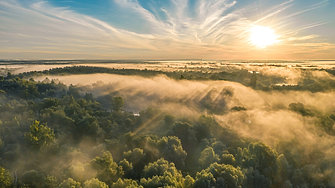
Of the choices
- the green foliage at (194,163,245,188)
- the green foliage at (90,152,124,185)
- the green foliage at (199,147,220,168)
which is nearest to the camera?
the green foliage at (194,163,245,188)

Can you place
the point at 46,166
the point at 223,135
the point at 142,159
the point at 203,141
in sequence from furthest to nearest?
the point at 223,135
the point at 203,141
the point at 142,159
the point at 46,166

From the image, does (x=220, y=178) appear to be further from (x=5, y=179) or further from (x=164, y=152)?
(x=5, y=179)

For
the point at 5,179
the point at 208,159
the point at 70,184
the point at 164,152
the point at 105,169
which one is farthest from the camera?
the point at 164,152

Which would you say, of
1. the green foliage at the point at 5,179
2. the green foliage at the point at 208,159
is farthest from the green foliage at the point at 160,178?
the green foliage at the point at 5,179

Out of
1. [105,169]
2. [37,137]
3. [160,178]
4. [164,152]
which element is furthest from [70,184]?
[37,137]

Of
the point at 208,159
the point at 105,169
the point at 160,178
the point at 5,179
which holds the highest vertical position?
the point at 160,178

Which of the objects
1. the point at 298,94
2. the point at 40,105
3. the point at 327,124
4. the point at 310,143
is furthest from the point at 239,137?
the point at 298,94

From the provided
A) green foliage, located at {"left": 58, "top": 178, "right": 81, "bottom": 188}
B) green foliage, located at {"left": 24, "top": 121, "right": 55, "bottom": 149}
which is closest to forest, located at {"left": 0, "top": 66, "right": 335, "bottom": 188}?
green foliage, located at {"left": 24, "top": 121, "right": 55, "bottom": 149}

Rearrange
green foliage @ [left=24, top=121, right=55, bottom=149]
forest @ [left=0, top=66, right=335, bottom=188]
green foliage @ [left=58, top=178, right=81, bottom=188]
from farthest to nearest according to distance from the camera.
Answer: green foliage @ [left=24, top=121, right=55, bottom=149] → forest @ [left=0, top=66, right=335, bottom=188] → green foliage @ [left=58, top=178, right=81, bottom=188]

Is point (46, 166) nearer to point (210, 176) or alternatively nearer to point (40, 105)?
point (210, 176)

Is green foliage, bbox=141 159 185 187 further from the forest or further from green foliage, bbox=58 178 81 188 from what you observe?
green foliage, bbox=58 178 81 188

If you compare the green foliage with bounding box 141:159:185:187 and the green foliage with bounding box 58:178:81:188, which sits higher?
the green foliage with bounding box 58:178:81:188
